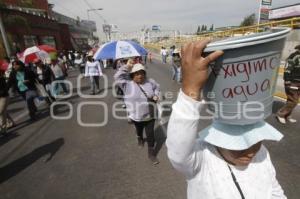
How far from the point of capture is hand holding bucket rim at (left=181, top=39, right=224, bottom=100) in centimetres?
102

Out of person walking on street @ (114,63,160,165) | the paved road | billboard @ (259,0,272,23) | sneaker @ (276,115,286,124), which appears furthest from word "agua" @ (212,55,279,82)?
billboard @ (259,0,272,23)

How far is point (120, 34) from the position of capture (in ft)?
242

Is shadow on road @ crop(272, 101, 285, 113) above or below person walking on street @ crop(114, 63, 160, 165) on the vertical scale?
below

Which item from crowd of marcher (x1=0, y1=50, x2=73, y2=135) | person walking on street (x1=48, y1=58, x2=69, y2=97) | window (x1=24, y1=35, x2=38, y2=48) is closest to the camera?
crowd of marcher (x1=0, y1=50, x2=73, y2=135)

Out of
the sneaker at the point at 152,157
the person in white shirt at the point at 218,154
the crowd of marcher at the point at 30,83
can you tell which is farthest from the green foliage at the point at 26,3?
the person in white shirt at the point at 218,154

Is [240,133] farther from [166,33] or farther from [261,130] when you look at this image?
[166,33]

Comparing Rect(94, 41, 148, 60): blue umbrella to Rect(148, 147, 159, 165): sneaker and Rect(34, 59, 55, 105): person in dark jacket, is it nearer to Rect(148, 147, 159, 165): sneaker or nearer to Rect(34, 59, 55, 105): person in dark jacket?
Rect(148, 147, 159, 165): sneaker

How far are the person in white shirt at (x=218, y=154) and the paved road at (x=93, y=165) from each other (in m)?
2.18

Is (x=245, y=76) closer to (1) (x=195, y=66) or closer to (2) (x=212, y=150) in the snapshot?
(1) (x=195, y=66)

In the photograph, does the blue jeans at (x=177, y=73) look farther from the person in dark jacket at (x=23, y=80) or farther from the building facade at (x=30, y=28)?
the building facade at (x=30, y=28)

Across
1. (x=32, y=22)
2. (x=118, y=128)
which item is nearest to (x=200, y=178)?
(x=118, y=128)

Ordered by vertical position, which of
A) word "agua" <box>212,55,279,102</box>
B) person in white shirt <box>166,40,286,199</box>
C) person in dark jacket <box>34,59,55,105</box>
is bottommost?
person in dark jacket <box>34,59,55,105</box>

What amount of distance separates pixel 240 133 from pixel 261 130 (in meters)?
0.11

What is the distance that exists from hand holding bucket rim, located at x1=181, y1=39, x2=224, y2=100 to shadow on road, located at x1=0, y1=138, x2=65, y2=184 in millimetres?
4501
